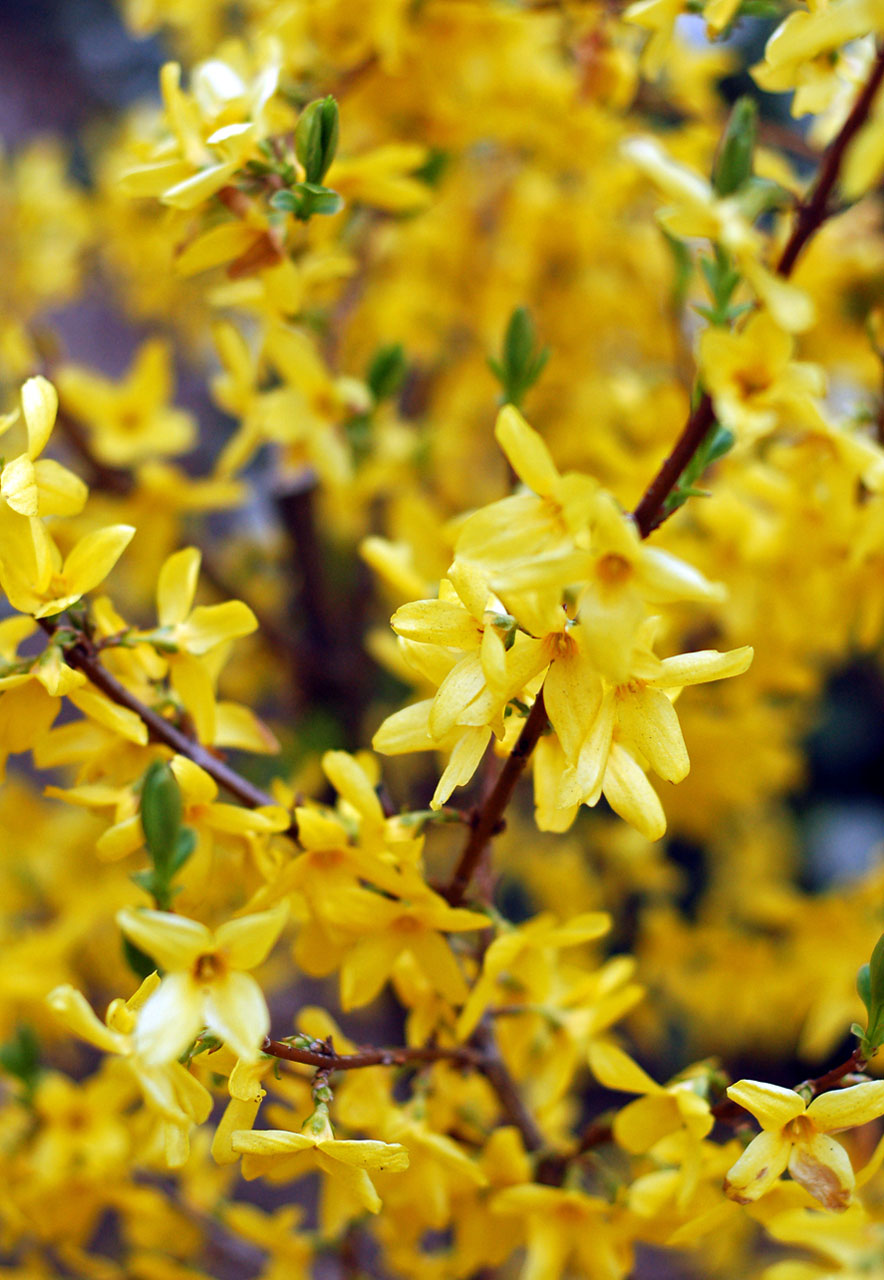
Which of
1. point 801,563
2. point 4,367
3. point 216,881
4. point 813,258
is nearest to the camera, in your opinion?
point 801,563

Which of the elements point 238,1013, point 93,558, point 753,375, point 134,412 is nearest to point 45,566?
point 93,558

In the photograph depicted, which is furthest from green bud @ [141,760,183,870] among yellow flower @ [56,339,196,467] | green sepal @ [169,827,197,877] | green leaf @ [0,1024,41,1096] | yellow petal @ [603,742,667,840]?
yellow flower @ [56,339,196,467]

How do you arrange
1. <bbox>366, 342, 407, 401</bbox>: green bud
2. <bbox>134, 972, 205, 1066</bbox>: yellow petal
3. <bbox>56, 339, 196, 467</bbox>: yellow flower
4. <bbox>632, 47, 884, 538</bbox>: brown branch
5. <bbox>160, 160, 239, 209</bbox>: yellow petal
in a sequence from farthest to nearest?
<bbox>56, 339, 196, 467</bbox>: yellow flower → <bbox>366, 342, 407, 401</bbox>: green bud → <bbox>160, 160, 239, 209</bbox>: yellow petal → <bbox>632, 47, 884, 538</bbox>: brown branch → <bbox>134, 972, 205, 1066</bbox>: yellow petal

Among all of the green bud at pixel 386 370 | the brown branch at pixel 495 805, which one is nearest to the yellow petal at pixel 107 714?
the brown branch at pixel 495 805

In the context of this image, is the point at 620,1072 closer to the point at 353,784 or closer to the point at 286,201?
the point at 353,784

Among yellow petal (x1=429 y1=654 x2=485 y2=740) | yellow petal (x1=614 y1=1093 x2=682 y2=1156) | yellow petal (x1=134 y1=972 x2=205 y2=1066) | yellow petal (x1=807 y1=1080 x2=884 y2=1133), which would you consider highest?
yellow petal (x1=429 y1=654 x2=485 y2=740)

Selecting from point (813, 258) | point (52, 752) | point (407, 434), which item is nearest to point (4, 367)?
point (407, 434)

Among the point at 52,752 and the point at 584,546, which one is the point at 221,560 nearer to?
the point at 52,752

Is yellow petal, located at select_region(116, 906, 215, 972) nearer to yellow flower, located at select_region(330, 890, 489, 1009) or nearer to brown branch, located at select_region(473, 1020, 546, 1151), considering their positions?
yellow flower, located at select_region(330, 890, 489, 1009)
